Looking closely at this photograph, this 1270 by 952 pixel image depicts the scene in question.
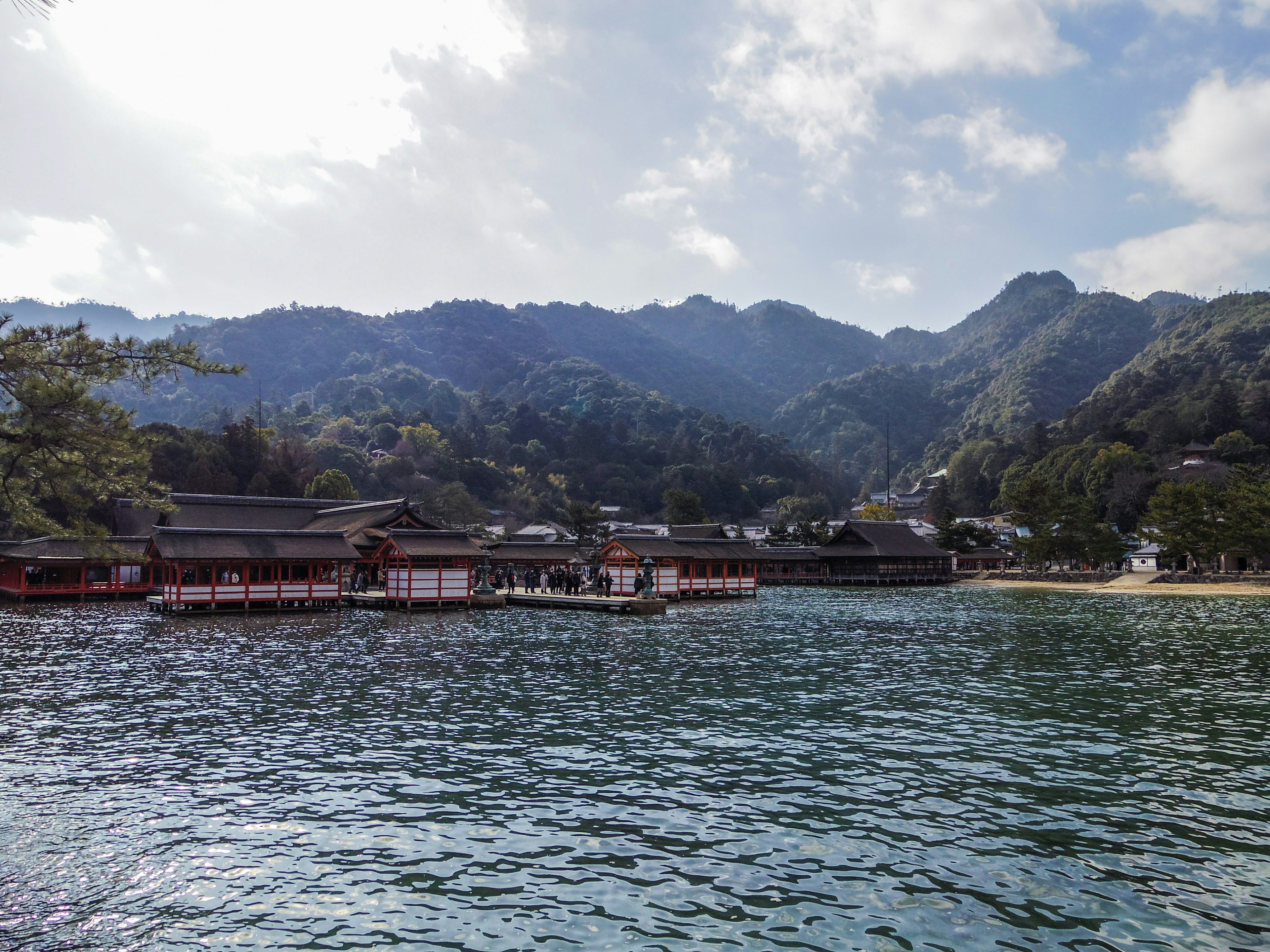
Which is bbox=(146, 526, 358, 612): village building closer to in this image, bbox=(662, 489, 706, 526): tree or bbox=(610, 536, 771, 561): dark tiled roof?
bbox=(610, 536, 771, 561): dark tiled roof

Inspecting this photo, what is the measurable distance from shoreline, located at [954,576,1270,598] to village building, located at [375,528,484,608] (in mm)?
47515

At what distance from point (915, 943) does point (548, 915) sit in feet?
12.3

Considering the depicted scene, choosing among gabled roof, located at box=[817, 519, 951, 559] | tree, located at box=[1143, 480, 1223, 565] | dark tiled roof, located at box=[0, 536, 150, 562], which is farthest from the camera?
gabled roof, located at box=[817, 519, 951, 559]

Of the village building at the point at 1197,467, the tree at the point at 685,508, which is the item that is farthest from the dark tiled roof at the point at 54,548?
the village building at the point at 1197,467

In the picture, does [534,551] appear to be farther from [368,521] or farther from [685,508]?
[685,508]

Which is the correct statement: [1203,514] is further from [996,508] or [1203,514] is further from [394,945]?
[394,945]

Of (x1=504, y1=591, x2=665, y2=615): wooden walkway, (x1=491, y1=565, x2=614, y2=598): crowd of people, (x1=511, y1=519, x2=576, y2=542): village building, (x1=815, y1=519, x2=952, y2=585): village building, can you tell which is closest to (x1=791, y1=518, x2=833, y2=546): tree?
(x1=815, y1=519, x2=952, y2=585): village building

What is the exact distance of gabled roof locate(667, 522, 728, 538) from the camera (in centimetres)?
7338

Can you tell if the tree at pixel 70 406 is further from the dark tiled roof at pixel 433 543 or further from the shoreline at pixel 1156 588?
the shoreline at pixel 1156 588

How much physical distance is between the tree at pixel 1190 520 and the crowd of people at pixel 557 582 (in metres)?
44.4

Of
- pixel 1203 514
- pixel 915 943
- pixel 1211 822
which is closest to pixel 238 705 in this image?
pixel 915 943

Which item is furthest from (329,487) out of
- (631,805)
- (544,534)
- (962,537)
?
(631,805)

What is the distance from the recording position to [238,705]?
19188 mm

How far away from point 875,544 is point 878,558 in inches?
54.3
